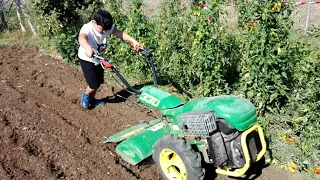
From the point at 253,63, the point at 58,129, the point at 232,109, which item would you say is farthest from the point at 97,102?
the point at 232,109

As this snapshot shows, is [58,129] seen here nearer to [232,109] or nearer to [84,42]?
[84,42]

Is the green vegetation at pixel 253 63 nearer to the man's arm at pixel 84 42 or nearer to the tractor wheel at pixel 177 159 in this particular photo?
the tractor wheel at pixel 177 159

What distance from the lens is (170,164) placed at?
12.0ft

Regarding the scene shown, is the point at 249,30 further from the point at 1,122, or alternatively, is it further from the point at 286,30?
the point at 1,122

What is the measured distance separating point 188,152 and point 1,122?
3.11m

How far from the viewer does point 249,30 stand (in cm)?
468

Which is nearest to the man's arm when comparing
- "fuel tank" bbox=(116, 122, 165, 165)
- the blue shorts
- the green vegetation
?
the blue shorts

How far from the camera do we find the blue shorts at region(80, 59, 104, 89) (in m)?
5.12

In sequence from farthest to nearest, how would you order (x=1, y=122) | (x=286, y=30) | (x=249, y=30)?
(x=1, y=122) < (x=249, y=30) < (x=286, y=30)

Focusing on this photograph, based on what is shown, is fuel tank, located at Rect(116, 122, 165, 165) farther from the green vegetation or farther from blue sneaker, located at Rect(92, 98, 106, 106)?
blue sneaker, located at Rect(92, 98, 106, 106)

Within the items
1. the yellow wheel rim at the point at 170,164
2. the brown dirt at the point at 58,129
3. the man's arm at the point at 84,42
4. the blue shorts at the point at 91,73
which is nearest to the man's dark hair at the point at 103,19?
the man's arm at the point at 84,42

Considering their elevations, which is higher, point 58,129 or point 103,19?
point 103,19

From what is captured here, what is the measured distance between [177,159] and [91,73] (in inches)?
86.7

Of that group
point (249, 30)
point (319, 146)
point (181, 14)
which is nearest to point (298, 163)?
point (319, 146)
